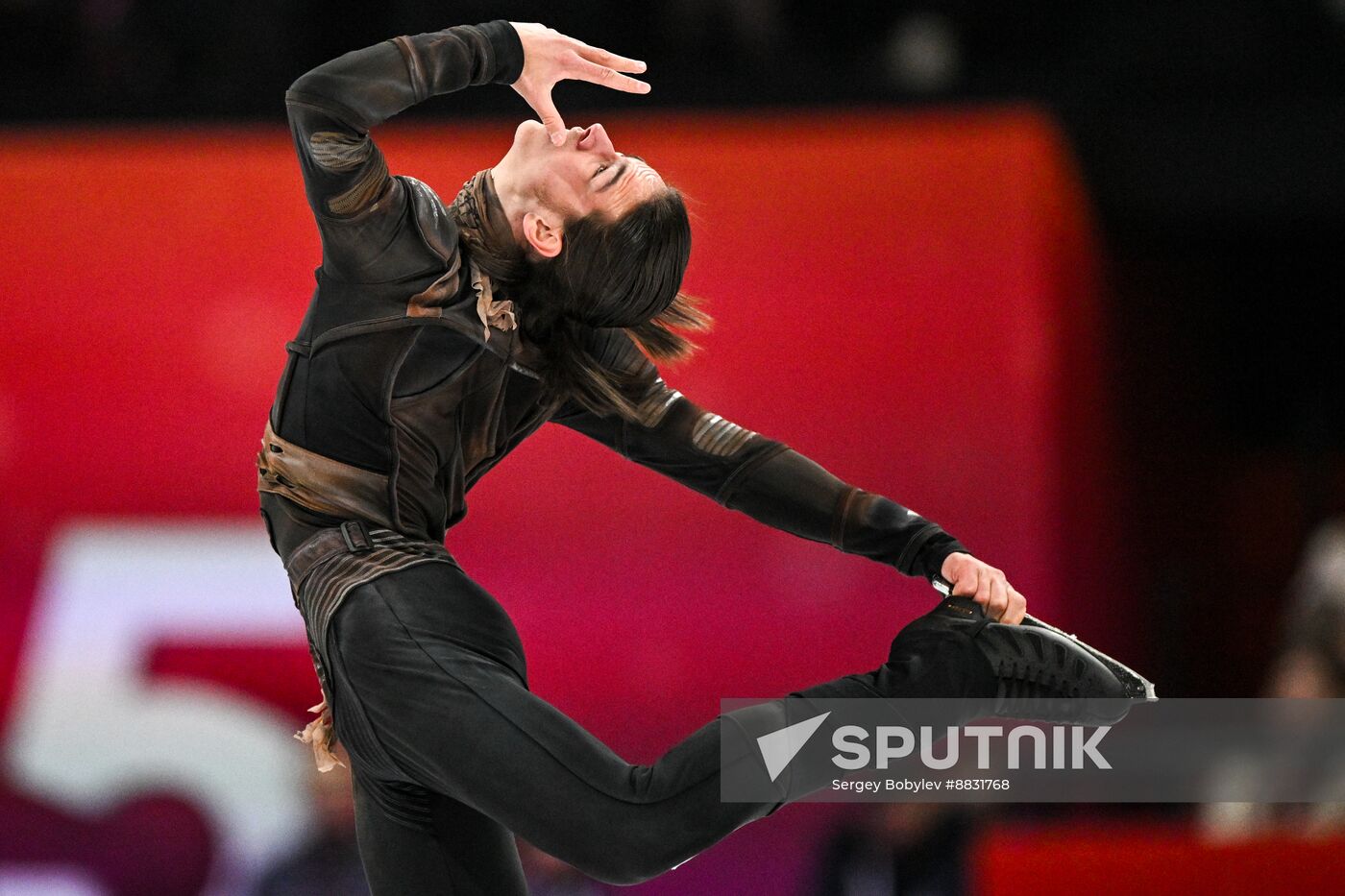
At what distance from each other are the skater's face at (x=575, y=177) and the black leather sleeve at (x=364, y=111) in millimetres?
145

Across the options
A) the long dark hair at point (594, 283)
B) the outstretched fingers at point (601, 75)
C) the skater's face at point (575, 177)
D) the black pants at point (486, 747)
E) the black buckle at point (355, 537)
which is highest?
the outstretched fingers at point (601, 75)

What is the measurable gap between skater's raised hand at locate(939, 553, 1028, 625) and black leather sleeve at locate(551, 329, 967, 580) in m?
0.07

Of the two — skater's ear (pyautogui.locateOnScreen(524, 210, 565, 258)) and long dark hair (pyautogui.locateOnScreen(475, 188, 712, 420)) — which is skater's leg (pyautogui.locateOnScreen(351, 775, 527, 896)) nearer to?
long dark hair (pyautogui.locateOnScreen(475, 188, 712, 420))

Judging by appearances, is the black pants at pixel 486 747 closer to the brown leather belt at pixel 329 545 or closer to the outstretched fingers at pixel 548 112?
the brown leather belt at pixel 329 545

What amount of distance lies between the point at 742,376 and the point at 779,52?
1304 mm

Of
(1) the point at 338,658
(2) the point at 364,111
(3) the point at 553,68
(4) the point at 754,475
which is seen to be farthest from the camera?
(4) the point at 754,475

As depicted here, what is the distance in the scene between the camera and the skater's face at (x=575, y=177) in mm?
2396

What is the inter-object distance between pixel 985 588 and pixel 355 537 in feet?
3.26

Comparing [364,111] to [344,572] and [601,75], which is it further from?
[344,572]

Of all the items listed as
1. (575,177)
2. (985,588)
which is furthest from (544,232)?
(985,588)

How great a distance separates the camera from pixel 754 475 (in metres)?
2.62

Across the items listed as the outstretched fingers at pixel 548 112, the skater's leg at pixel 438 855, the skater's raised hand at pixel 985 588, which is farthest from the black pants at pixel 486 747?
the outstretched fingers at pixel 548 112

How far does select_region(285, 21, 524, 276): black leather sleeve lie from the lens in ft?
7.00

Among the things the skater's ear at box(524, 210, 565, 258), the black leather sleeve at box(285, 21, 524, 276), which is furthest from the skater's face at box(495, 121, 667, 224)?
the black leather sleeve at box(285, 21, 524, 276)
